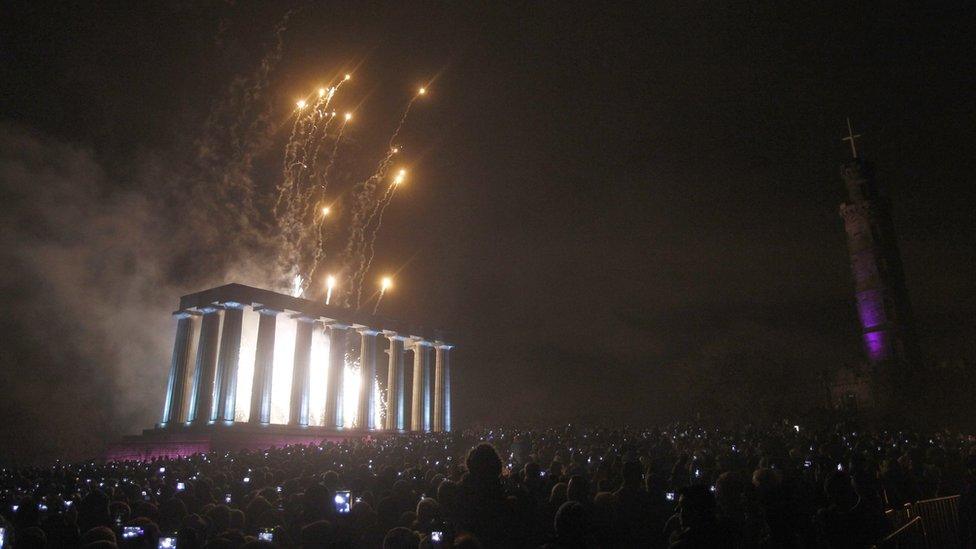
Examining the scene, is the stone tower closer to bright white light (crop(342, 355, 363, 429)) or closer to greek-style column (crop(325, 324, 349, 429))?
bright white light (crop(342, 355, 363, 429))

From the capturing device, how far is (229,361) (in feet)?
171

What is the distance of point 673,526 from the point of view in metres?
6.81

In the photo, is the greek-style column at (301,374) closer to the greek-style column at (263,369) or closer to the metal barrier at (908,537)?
the greek-style column at (263,369)

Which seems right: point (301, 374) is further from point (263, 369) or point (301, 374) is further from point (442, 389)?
point (442, 389)

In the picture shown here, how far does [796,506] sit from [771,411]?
209 feet

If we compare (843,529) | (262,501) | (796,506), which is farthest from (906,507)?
(262,501)

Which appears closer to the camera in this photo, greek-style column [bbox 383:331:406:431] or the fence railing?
the fence railing

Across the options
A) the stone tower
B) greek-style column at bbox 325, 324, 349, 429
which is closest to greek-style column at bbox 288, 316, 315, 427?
greek-style column at bbox 325, 324, 349, 429

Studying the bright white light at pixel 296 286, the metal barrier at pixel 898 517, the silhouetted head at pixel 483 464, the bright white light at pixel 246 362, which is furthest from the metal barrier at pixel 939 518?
the bright white light at pixel 296 286

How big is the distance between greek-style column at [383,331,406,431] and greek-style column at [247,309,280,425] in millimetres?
15694

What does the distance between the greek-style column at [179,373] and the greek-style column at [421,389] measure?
26164 mm

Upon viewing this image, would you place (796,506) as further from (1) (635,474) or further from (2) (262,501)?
(2) (262,501)

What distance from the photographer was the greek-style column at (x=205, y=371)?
5028 cm

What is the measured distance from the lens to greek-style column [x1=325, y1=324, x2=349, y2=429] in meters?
60.5
